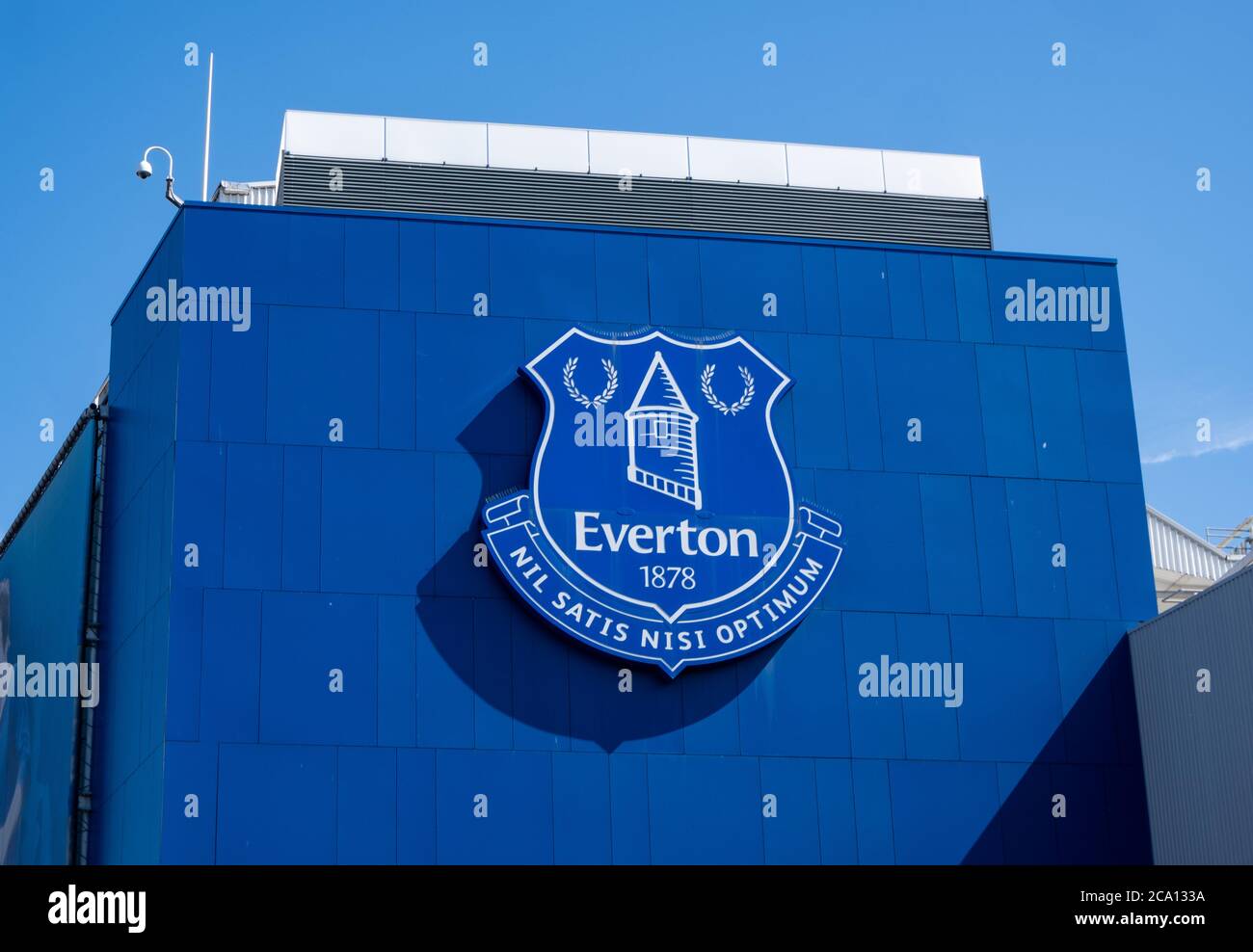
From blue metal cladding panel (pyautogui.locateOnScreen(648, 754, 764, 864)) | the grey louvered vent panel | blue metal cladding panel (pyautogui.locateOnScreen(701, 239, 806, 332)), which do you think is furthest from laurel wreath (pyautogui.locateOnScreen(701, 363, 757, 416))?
blue metal cladding panel (pyautogui.locateOnScreen(648, 754, 764, 864))

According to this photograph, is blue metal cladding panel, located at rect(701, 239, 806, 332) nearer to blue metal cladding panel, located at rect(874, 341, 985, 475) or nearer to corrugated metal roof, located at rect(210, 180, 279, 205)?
blue metal cladding panel, located at rect(874, 341, 985, 475)

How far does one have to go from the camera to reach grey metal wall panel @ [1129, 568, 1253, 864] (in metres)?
26.7

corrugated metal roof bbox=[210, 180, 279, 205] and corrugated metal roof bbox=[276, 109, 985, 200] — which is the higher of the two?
corrugated metal roof bbox=[210, 180, 279, 205]

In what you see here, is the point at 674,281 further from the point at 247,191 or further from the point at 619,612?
the point at 247,191

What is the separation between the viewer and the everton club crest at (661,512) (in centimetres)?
2780

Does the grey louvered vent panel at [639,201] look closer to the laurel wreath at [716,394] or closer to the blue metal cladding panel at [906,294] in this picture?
the blue metal cladding panel at [906,294]

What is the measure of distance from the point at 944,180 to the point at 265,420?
12830mm

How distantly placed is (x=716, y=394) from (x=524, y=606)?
423 centimetres

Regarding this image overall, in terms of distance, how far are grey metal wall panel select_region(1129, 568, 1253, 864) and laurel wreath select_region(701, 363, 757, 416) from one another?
673 cm

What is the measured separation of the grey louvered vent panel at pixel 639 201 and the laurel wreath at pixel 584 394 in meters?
3.74

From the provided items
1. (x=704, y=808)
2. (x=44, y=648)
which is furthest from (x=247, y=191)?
(x=704, y=808)

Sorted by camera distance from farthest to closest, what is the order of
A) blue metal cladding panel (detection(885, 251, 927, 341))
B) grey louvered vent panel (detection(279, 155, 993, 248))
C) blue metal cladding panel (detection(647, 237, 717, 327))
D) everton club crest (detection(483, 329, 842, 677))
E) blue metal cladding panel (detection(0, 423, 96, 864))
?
blue metal cladding panel (detection(0, 423, 96, 864)) → grey louvered vent panel (detection(279, 155, 993, 248)) → blue metal cladding panel (detection(885, 251, 927, 341)) → blue metal cladding panel (detection(647, 237, 717, 327)) → everton club crest (detection(483, 329, 842, 677))

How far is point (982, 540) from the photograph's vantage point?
97.3 feet
